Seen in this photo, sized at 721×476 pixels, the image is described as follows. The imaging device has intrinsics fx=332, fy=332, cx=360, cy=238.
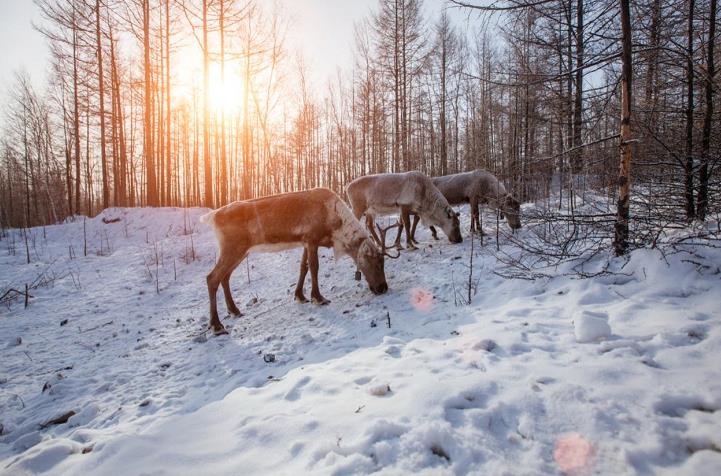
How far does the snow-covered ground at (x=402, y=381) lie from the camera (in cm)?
165

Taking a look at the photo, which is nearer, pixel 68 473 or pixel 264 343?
pixel 68 473

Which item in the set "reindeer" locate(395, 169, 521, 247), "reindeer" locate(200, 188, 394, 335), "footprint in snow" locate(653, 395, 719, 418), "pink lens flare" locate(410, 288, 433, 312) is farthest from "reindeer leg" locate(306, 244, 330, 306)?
"footprint in snow" locate(653, 395, 719, 418)

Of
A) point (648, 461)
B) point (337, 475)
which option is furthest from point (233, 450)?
point (648, 461)

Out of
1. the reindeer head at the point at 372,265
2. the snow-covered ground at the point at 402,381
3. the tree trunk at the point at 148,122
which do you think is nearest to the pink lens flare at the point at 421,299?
the snow-covered ground at the point at 402,381

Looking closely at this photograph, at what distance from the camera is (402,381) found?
2346mm

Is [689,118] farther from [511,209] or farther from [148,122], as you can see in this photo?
[148,122]

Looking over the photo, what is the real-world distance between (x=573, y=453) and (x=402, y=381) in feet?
3.47

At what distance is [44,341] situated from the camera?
5.05 meters

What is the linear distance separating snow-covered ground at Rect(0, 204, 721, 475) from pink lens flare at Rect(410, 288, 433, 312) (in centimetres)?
4

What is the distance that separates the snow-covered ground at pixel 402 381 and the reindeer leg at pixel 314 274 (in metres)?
0.24

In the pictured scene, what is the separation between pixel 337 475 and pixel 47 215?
4024cm

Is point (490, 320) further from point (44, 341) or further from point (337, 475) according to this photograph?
point (44, 341)

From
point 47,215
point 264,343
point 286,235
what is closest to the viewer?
point 264,343

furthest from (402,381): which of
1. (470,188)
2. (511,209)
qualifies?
(470,188)
